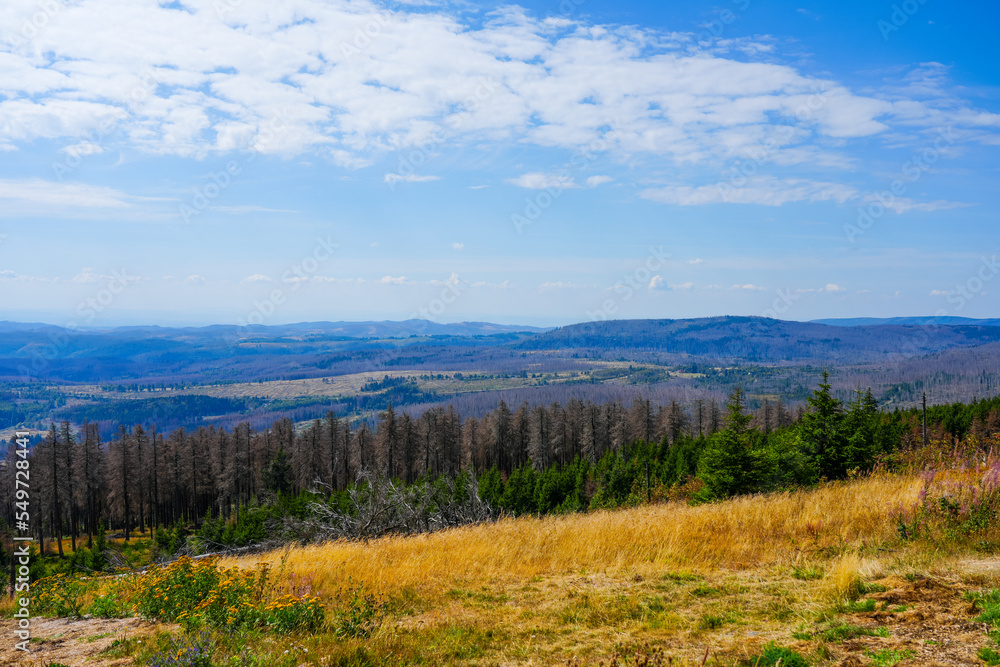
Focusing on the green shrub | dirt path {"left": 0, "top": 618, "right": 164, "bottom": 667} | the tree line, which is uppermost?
the green shrub

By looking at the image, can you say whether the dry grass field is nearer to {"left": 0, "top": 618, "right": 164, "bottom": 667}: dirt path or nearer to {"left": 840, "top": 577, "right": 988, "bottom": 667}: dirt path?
{"left": 840, "top": 577, "right": 988, "bottom": 667}: dirt path

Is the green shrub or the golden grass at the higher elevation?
the green shrub

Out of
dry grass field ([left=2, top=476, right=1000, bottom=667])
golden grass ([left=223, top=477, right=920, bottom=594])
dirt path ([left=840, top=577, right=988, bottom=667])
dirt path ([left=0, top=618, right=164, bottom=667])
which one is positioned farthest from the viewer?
golden grass ([left=223, top=477, right=920, bottom=594])

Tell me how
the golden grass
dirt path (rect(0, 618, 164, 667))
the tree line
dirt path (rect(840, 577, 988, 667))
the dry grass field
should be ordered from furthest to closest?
the tree line
the golden grass
dirt path (rect(0, 618, 164, 667))
the dry grass field
dirt path (rect(840, 577, 988, 667))

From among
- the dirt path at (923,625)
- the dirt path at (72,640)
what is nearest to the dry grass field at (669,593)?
the dirt path at (923,625)

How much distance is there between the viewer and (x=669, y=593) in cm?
732

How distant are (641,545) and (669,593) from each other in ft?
7.79

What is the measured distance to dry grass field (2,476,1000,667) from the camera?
5.44 metres

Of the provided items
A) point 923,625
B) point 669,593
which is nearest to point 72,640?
point 669,593

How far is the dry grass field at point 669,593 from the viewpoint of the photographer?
17.9 ft

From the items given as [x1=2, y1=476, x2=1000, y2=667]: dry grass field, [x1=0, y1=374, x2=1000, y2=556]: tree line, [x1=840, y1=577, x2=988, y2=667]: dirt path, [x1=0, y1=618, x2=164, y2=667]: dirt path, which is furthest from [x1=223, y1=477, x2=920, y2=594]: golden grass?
[x1=0, y1=374, x2=1000, y2=556]: tree line

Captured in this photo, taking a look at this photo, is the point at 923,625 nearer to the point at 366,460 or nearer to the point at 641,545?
the point at 641,545

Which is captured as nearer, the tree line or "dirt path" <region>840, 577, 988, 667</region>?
"dirt path" <region>840, 577, 988, 667</region>

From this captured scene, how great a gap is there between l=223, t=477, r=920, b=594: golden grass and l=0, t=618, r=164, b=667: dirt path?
262cm
